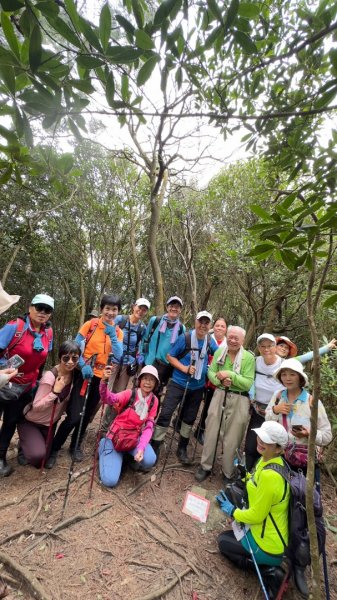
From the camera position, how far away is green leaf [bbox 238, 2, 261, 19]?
4.08 feet

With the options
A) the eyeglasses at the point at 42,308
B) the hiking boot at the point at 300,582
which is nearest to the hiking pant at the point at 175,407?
the hiking boot at the point at 300,582

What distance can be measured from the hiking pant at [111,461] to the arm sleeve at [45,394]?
0.99 meters

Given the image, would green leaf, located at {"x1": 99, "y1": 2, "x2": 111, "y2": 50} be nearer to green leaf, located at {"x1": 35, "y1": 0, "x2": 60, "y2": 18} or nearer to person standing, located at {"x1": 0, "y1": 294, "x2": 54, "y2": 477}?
green leaf, located at {"x1": 35, "y1": 0, "x2": 60, "y2": 18}

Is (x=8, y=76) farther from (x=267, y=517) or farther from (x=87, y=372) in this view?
(x=267, y=517)

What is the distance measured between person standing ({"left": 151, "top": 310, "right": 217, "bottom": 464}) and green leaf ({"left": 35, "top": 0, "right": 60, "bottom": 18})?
3695mm

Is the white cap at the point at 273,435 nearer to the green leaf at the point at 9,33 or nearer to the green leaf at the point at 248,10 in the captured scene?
the green leaf at the point at 248,10

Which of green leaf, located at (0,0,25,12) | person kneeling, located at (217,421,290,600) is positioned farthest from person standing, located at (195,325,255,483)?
green leaf, located at (0,0,25,12)

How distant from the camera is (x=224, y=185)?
9.76 m

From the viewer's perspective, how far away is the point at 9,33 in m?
1.12

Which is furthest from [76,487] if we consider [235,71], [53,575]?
[235,71]

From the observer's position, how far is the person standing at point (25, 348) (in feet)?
11.3

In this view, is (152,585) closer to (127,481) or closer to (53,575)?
(53,575)

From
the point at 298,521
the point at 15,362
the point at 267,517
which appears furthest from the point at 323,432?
the point at 15,362

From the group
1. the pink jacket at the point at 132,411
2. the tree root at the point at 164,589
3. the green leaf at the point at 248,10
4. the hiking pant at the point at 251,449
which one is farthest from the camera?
the hiking pant at the point at 251,449
